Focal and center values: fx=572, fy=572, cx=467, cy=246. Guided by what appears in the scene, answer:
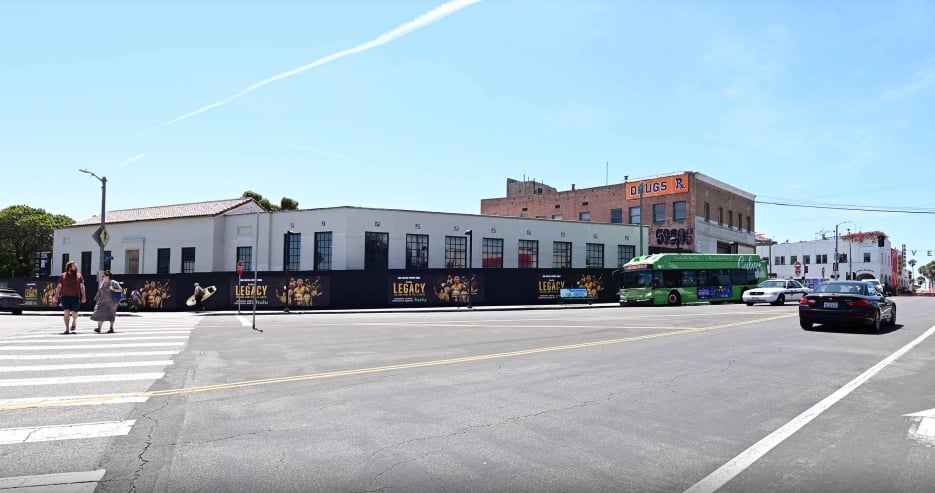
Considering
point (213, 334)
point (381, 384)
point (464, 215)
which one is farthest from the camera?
point (464, 215)

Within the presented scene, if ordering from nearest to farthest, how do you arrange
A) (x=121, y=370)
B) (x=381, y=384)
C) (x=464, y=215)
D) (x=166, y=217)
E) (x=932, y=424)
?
1. (x=932, y=424)
2. (x=381, y=384)
3. (x=121, y=370)
4. (x=464, y=215)
5. (x=166, y=217)

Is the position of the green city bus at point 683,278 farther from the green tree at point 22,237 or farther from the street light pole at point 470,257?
the green tree at point 22,237

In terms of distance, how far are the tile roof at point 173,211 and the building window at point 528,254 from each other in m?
21.9

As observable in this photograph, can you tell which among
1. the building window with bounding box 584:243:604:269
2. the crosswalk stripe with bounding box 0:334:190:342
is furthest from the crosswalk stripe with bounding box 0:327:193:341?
the building window with bounding box 584:243:604:269

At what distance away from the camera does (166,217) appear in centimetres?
4547

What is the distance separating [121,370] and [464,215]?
32.6 metres

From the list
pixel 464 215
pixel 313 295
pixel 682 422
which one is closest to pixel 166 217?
pixel 313 295

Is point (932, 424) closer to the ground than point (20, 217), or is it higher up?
closer to the ground

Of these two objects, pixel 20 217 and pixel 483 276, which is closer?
pixel 483 276

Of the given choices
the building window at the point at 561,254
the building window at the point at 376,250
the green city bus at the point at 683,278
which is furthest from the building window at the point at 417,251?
the green city bus at the point at 683,278

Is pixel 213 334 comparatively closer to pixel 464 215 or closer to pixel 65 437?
pixel 65 437

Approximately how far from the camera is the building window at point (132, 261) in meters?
44.9

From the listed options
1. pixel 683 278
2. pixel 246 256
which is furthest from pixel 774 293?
pixel 246 256

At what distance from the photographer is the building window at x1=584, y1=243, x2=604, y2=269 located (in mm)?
45688
